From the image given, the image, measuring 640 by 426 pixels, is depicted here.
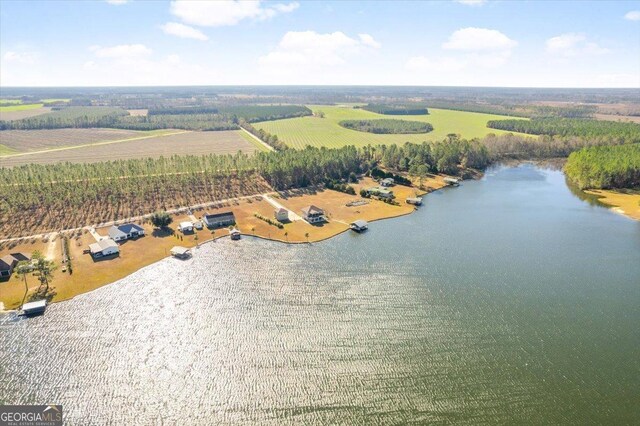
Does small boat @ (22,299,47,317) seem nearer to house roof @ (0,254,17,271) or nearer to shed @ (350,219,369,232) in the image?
house roof @ (0,254,17,271)

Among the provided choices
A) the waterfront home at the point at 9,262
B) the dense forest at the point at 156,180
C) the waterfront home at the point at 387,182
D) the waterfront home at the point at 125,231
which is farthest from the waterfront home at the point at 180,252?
the waterfront home at the point at 387,182

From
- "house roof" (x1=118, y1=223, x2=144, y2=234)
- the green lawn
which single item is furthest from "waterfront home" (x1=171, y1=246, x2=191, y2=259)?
the green lawn

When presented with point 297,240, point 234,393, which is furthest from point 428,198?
point 234,393

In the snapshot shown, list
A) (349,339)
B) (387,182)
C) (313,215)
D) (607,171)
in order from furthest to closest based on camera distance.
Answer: (387,182) < (607,171) < (313,215) < (349,339)

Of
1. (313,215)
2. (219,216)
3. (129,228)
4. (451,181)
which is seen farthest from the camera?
(451,181)

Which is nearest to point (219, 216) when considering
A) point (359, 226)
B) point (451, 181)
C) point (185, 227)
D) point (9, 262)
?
point (185, 227)

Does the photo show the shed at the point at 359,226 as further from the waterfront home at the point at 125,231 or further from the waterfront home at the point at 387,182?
the waterfront home at the point at 125,231

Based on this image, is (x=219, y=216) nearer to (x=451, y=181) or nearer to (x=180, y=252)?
(x=180, y=252)
